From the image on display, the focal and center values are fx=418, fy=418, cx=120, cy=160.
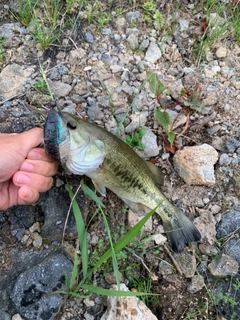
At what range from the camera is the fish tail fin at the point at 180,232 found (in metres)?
Result: 3.21

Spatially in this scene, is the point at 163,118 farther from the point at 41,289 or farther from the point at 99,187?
the point at 41,289

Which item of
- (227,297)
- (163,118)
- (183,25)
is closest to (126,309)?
(227,297)

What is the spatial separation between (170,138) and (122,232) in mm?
867

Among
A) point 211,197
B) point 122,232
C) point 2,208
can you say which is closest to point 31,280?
point 2,208

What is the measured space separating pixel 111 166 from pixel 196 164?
914 mm

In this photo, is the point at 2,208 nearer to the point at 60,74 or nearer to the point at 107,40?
the point at 60,74

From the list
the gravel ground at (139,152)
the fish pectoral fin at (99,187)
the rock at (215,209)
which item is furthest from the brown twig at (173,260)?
the fish pectoral fin at (99,187)

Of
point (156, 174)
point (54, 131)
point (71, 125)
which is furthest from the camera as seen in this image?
point (156, 174)

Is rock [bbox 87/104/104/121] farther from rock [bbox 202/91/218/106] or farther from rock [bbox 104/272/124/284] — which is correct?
rock [bbox 104/272/124/284]

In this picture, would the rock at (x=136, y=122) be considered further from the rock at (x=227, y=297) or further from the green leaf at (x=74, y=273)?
the rock at (x=227, y=297)

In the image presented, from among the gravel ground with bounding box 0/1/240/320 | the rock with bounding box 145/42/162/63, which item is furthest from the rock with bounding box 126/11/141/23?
the rock with bounding box 145/42/162/63

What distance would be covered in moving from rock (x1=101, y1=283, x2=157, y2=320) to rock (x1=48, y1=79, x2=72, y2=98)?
1.74 metres

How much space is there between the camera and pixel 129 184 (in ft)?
10.0

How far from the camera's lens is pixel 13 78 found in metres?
3.67
